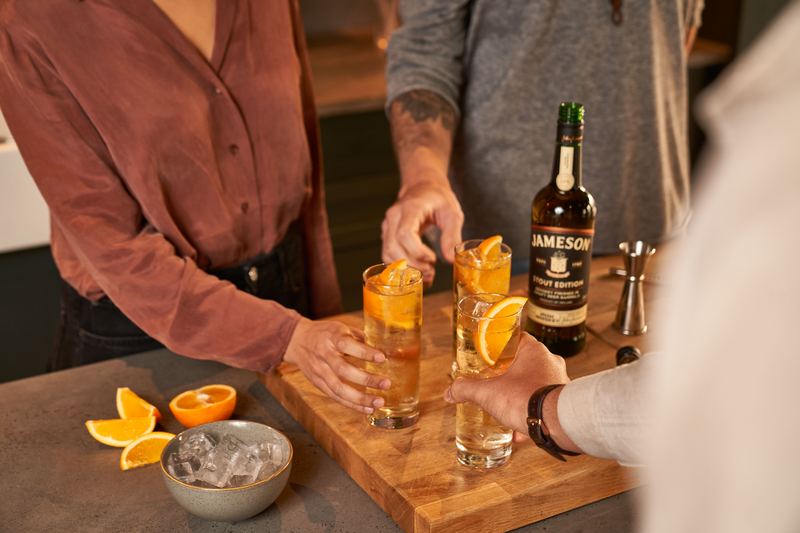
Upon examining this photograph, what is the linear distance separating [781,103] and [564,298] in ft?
2.49

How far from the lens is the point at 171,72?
4.27 feet

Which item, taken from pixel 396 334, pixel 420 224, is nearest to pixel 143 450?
pixel 396 334

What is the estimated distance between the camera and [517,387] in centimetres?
90

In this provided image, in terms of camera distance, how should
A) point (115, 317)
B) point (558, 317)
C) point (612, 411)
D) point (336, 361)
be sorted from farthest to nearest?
point (115, 317) → point (558, 317) → point (336, 361) → point (612, 411)

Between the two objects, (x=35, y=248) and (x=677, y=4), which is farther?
(x=35, y=248)

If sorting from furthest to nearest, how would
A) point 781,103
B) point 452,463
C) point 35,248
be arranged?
1. point 35,248
2. point 452,463
3. point 781,103

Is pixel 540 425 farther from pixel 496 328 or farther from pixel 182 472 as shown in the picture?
pixel 182 472

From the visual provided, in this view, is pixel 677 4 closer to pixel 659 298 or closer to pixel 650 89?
pixel 650 89

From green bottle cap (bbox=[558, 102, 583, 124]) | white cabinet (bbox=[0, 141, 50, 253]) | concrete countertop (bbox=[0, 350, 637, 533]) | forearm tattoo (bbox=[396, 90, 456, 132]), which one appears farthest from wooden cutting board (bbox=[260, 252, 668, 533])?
white cabinet (bbox=[0, 141, 50, 253])

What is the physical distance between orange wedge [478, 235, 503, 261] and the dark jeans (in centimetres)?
58

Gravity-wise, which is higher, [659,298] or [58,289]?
[659,298]

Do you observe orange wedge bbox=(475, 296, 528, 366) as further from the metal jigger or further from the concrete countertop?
the metal jigger

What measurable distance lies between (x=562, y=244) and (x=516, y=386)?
351 millimetres

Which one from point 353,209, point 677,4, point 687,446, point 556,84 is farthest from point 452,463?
point 353,209
